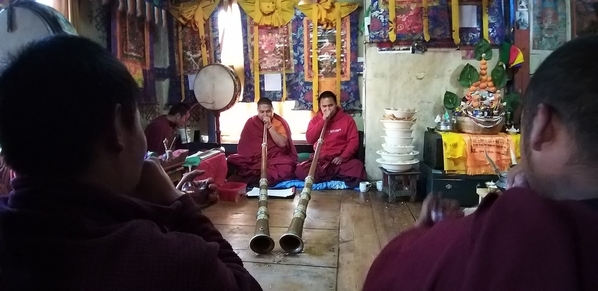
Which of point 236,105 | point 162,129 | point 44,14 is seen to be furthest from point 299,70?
point 44,14

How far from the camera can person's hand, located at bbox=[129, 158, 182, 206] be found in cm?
81

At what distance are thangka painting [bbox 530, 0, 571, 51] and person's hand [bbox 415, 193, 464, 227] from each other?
14.5ft

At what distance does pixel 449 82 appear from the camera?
4633 mm

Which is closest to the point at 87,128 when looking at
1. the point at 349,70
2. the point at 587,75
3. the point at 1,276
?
the point at 1,276

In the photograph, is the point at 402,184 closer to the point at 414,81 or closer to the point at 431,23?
the point at 414,81

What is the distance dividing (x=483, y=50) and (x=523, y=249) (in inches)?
A: 168

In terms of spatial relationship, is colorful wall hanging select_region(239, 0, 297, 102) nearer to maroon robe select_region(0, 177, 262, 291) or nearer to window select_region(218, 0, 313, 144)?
window select_region(218, 0, 313, 144)

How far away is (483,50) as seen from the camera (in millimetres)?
4395

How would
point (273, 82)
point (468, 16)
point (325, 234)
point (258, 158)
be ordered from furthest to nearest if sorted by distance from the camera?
point (273, 82)
point (258, 158)
point (468, 16)
point (325, 234)

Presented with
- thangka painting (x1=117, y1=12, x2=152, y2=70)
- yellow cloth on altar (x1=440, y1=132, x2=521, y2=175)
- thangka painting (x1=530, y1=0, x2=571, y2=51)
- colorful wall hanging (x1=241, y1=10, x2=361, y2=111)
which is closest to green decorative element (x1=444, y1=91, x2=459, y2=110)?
yellow cloth on altar (x1=440, y1=132, x2=521, y2=175)

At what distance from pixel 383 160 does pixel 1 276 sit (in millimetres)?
3749

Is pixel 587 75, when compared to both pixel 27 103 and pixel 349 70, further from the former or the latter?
pixel 349 70

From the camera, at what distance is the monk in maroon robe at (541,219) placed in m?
0.53

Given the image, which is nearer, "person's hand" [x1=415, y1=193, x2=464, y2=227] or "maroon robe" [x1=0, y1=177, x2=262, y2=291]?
"maroon robe" [x1=0, y1=177, x2=262, y2=291]
